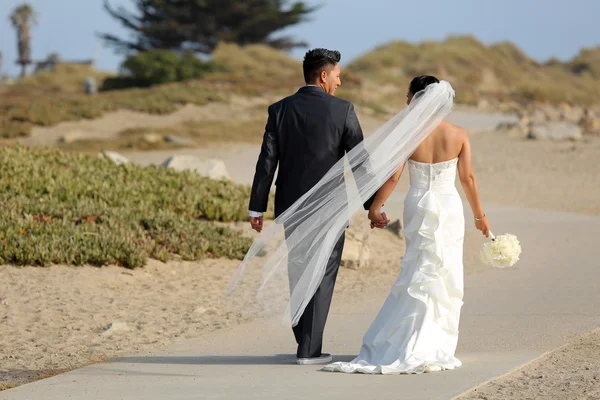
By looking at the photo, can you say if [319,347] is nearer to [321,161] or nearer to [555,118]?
[321,161]

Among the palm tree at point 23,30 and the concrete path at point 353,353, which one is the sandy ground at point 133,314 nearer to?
the concrete path at point 353,353

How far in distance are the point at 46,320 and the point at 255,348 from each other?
7.71 feet

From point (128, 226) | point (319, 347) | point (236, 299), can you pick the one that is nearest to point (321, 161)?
point (319, 347)

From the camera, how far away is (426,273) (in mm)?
6215

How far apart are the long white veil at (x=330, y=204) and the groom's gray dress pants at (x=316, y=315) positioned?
0.30 feet

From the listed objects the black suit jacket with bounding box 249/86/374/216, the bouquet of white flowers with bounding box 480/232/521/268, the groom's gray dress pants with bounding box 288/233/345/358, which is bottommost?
the groom's gray dress pants with bounding box 288/233/345/358

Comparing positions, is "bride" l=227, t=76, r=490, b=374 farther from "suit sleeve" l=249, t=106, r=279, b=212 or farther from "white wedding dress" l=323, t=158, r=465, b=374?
"suit sleeve" l=249, t=106, r=279, b=212

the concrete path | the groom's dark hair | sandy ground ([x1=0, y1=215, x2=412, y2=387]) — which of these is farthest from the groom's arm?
sandy ground ([x1=0, y1=215, x2=412, y2=387])

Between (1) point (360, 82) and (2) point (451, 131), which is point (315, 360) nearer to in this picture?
(2) point (451, 131)

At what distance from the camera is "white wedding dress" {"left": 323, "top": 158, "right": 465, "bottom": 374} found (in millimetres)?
6078

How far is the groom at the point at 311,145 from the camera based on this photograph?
21.4 feet

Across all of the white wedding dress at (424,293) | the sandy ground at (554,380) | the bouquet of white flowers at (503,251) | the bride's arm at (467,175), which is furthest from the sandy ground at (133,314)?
the bride's arm at (467,175)

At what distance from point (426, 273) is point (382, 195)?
623mm

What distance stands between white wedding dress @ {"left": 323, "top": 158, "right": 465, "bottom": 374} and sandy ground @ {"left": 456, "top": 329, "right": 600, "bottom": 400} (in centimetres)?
48
